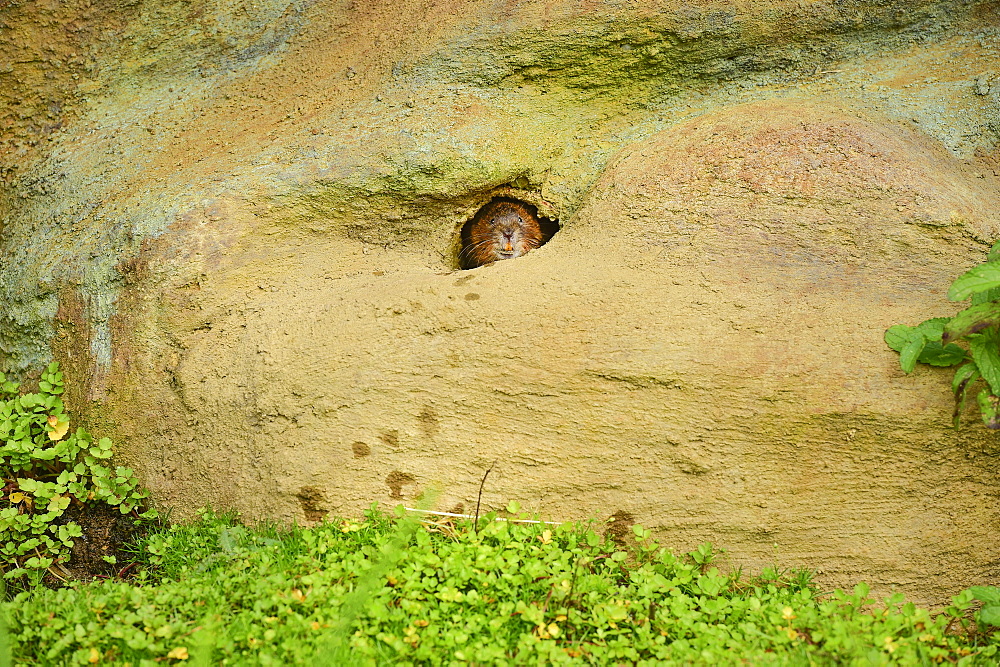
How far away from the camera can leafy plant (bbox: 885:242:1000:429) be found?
257cm

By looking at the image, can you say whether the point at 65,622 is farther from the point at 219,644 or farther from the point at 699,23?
the point at 699,23

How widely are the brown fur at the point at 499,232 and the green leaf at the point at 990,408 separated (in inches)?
81.0

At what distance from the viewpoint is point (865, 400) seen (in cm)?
280

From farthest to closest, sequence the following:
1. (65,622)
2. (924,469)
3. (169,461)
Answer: (169,461), (924,469), (65,622)

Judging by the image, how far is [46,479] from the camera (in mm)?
3549

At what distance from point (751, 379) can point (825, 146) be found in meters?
1.09

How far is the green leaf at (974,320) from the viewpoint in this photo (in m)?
2.57

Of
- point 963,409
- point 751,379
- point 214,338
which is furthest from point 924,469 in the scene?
point 214,338

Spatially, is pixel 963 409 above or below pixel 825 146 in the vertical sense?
below

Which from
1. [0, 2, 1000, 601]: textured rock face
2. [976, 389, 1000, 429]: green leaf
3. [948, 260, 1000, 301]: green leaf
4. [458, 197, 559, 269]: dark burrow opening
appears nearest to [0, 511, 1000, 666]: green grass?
[0, 2, 1000, 601]: textured rock face

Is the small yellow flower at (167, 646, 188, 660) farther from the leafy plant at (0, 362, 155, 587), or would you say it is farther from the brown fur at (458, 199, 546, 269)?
the brown fur at (458, 199, 546, 269)

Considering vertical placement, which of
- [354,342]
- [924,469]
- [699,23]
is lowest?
[924,469]

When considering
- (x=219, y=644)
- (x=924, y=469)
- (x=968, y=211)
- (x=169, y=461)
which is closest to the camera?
(x=219, y=644)

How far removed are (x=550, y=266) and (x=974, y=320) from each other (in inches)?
58.8
